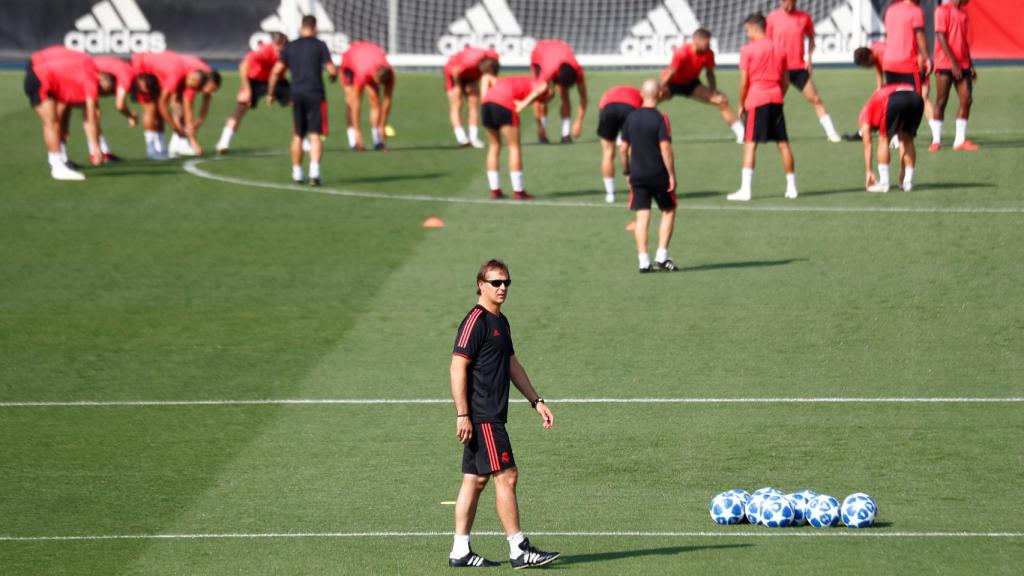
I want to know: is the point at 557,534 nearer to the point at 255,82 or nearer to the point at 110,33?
the point at 255,82

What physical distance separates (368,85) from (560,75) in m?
3.24

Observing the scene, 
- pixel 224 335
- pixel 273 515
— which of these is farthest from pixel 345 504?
pixel 224 335

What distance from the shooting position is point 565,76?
26844 millimetres

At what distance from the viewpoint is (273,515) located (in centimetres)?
1084

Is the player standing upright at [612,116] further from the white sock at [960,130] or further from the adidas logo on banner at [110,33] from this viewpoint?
the adidas logo on banner at [110,33]

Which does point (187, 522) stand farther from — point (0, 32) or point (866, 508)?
point (0, 32)

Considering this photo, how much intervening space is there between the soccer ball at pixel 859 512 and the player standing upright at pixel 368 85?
17.7m

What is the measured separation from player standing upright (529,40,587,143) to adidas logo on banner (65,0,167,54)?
11983 mm

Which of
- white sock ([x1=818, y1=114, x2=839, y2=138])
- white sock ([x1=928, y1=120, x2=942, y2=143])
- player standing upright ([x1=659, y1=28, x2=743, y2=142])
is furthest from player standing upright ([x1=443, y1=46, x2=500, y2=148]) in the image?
white sock ([x1=928, y1=120, x2=942, y2=143])

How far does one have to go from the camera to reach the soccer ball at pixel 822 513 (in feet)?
33.9

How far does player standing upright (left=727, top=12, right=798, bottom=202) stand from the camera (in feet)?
70.4

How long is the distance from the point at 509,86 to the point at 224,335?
7186mm

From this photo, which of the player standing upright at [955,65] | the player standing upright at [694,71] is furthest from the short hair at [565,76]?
the player standing upright at [955,65]

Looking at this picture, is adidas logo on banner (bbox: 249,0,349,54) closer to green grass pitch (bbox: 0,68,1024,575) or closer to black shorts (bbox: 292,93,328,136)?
green grass pitch (bbox: 0,68,1024,575)
